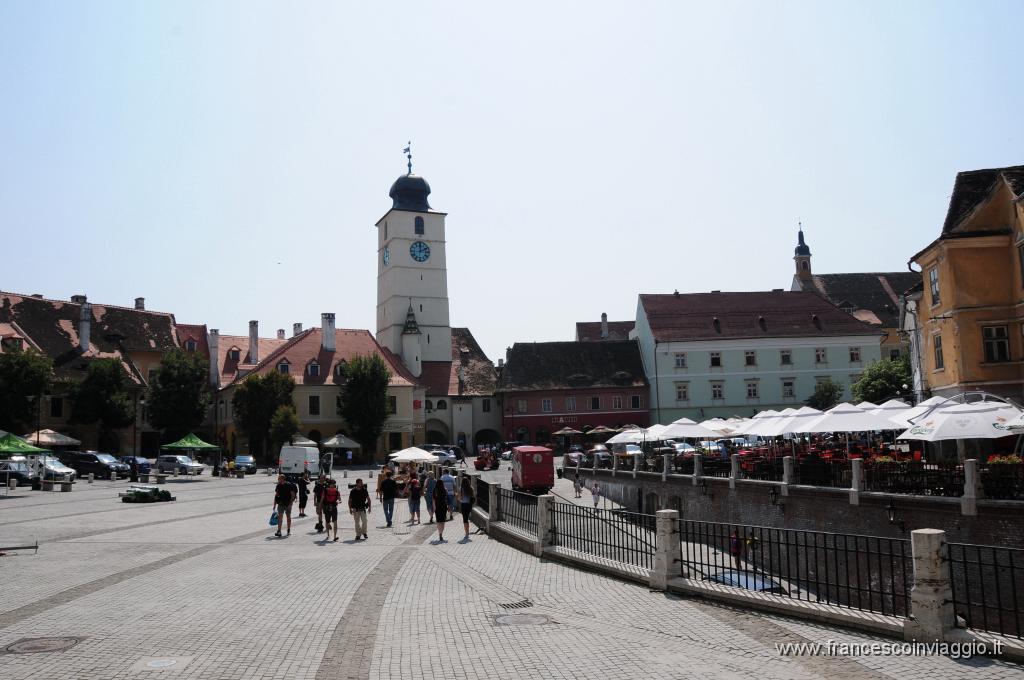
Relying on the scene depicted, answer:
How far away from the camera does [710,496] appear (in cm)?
3077

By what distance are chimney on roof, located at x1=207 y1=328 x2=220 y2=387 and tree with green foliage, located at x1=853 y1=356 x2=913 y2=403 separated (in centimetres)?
5313

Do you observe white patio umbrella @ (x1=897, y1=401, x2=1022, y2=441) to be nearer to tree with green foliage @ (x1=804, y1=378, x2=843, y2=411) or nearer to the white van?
the white van

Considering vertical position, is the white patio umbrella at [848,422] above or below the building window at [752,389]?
below

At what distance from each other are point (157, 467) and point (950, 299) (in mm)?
46644

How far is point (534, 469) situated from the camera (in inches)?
1590

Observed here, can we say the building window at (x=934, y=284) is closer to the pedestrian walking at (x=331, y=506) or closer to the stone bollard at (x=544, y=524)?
the stone bollard at (x=544, y=524)

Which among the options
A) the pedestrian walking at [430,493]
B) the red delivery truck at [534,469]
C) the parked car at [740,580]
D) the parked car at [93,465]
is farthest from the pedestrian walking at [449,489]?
the parked car at [93,465]

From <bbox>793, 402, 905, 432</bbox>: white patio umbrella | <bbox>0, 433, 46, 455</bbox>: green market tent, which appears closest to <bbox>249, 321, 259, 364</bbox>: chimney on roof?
<bbox>0, 433, 46, 455</bbox>: green market tent

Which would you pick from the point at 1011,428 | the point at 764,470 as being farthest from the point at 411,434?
the point at 1011,428

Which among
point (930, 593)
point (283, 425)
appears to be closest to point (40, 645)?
point (930, 593)

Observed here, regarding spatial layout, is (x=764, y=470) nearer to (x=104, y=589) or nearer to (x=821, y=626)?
(x=821, y=626)

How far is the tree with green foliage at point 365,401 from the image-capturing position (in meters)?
67.2

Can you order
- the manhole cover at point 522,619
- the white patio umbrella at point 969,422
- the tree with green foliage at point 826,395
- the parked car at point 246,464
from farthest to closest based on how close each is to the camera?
the tree with green foliage at point 826,395
the parked car at point 246,464
the white patio umbrella at point 969,422
the manhole cover at point 522,619

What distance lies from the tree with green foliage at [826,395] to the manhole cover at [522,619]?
61.3m
